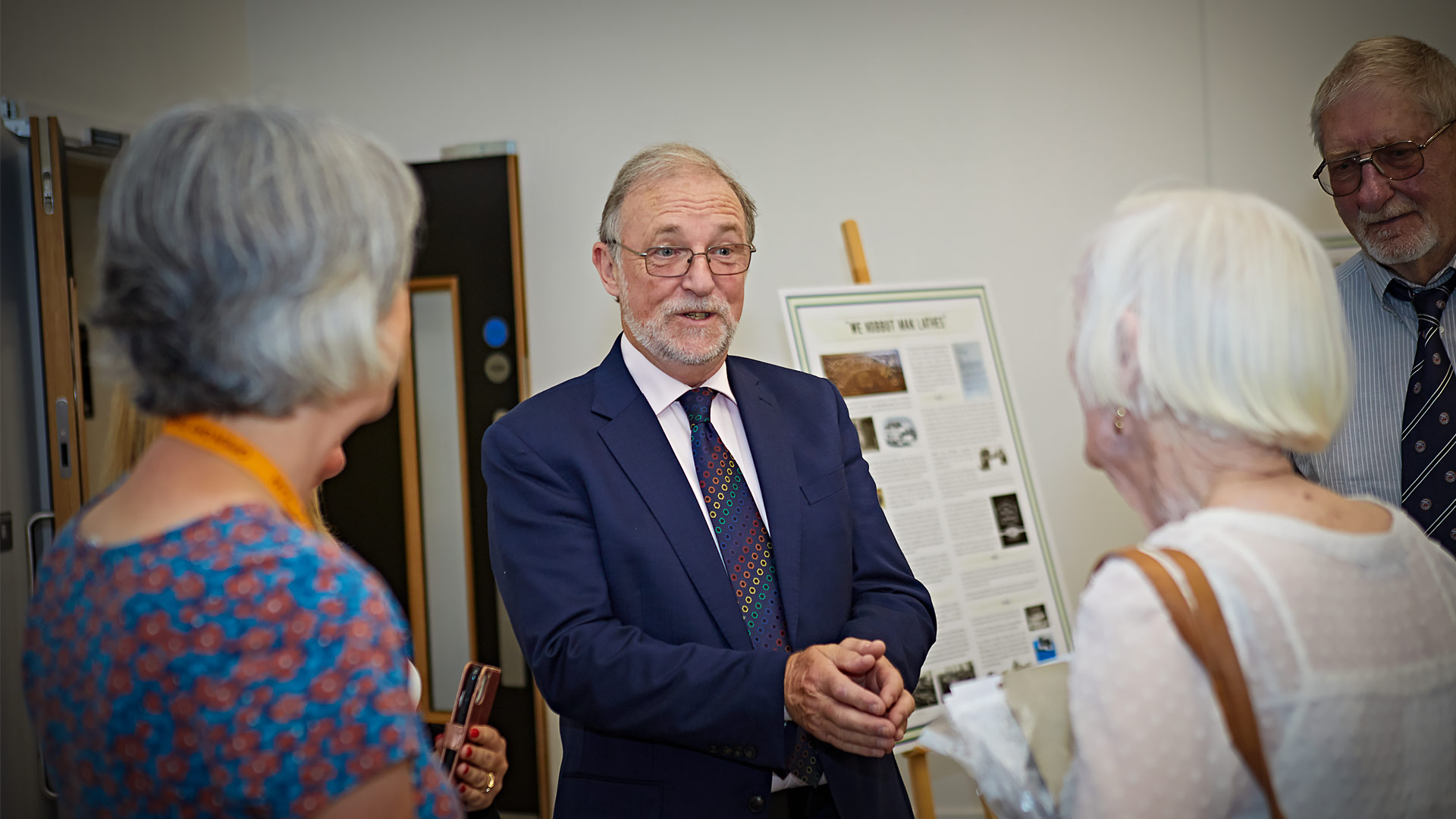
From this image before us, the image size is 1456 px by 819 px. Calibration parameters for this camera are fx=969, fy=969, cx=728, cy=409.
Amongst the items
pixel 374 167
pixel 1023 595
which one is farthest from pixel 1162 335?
pixel 1023 595

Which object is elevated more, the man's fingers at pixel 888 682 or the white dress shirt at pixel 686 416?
the white dress shirt at pixel 686 416

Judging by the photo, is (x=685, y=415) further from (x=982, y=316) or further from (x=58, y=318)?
(x=58, y=318)

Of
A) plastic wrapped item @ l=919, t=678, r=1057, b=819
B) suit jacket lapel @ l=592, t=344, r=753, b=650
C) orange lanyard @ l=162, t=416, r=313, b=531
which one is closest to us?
orange lanyard @ l=162, t=416, r=313, b=531

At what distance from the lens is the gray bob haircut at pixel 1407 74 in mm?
1997

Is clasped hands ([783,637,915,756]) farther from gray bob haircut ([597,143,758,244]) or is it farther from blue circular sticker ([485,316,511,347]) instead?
blue circular sticker ([485,316,511,347])

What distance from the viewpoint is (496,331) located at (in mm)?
3543

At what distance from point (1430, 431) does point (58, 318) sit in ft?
11.1

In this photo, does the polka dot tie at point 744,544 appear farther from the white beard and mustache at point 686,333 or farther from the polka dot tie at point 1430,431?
the polka dot tie at point 1430,431

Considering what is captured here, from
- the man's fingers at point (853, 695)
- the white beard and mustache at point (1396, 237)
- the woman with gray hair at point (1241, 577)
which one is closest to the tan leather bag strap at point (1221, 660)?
the woman with gray hair at point (1241, 577)

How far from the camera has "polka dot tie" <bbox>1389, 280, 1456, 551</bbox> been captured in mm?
1852

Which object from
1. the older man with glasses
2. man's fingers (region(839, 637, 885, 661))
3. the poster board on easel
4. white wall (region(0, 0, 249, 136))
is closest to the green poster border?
the poster board on easel

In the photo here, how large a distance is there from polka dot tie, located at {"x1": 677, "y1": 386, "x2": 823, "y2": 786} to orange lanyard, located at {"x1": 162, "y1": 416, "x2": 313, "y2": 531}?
2.93 ft

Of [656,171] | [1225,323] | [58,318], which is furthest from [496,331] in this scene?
[1225,323]

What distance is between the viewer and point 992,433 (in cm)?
290
